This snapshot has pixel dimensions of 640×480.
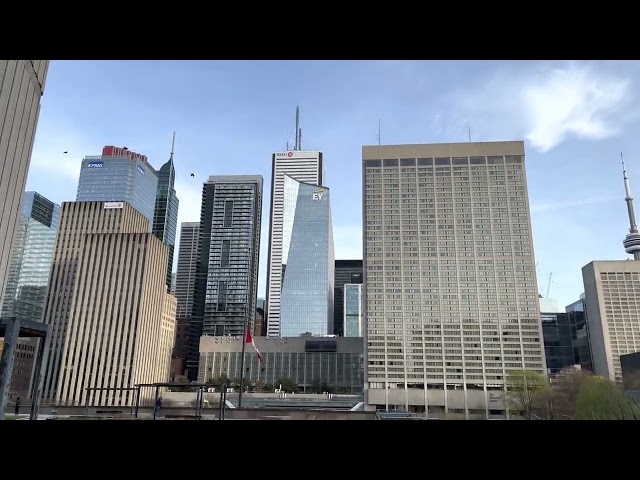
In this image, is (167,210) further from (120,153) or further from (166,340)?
(166,340)

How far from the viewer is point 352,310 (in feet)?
596

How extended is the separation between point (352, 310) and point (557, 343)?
2697 inches

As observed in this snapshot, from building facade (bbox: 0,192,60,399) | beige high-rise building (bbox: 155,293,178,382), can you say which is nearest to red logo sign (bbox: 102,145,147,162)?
building facade (bbox: 0,192,60,399)

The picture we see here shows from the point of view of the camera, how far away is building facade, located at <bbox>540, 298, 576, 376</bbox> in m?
139

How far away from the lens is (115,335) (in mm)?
95375

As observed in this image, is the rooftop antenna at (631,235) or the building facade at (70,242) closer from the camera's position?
the building facade at (70,242)

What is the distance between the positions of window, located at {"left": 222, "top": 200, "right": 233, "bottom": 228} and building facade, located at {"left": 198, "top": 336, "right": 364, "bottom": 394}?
2096 inches

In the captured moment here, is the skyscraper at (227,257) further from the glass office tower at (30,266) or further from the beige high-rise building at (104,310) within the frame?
the beige high-rise building at (104,310)

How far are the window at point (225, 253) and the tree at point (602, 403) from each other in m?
126

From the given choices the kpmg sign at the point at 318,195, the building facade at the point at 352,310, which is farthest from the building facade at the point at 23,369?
the building facade at the point at 352,310

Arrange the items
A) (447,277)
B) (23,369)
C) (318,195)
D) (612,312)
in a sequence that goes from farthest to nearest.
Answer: (318,195)
(612,312)
(447,277)
(23,369)

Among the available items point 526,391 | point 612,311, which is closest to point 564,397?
point 526,391

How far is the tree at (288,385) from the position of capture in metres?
109

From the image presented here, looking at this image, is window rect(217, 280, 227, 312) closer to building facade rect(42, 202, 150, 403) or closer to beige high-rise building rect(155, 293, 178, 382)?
beige high-rise building rect(155, 293, 178, 382)
